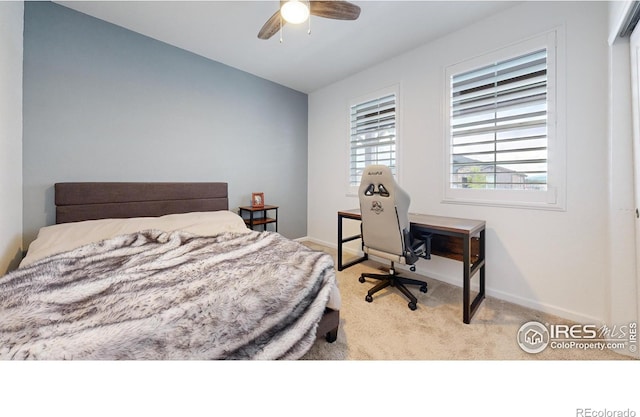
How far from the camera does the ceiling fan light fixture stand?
5.03 ft

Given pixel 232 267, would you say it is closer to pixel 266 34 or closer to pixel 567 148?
pixel 266 34

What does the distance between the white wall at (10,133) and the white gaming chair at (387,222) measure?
265cm

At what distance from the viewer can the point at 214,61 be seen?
3004 millimetres

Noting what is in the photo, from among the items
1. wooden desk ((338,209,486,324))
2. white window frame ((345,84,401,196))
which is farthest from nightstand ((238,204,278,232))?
wooden desk ((338,209,486,324))

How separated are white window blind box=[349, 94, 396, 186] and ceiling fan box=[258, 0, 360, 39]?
4.52 feet

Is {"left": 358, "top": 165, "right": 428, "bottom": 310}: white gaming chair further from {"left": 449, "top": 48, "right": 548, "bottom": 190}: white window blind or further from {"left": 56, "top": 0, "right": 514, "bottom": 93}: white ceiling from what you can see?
{"left": 56, "top": 0, "right": 514, "bottom": 93}: white ceiling

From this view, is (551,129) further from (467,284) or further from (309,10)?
(309,10)

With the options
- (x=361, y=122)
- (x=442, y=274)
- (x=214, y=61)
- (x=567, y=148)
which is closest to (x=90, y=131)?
(x=214, y=61)

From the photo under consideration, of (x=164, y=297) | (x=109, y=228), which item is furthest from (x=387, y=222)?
(x=109, y=228)

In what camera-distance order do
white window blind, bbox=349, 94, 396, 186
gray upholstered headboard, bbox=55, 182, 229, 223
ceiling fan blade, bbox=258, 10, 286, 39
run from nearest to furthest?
1. ceiling fan blade, bbox=258, 10, 286, 39
2. gray upholstered headboard, bbox=55, 182, 229, 223
3. white window blind, bbox=349, 94, 396, 186

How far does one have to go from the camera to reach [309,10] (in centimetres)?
167

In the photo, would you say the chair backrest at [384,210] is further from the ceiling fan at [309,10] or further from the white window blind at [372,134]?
the ceiling fan at [309,10]
